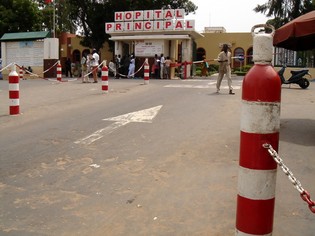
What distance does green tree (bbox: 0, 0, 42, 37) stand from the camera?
38.6 metres

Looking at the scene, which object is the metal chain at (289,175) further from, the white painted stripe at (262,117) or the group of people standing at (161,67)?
the group of people standing at (161,67)

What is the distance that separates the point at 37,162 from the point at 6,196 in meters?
1.20

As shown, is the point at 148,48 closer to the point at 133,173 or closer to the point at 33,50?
the point at 33,50

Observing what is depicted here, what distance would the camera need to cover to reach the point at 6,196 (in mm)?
4250

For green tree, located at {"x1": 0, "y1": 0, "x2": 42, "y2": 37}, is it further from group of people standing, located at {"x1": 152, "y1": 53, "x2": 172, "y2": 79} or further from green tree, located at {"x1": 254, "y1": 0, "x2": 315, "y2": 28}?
green tree, located at {"x1": 254, "y1": 0, "x2": 315, "y2": 28}

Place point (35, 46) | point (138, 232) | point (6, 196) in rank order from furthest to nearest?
point (35, 46), point (6, 196), point (138, 232)

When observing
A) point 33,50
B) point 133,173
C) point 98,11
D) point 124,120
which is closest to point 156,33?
point 33,50

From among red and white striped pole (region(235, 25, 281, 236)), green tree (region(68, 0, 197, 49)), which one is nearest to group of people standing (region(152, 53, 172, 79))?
green tree (region(68, 0, 197, 49))

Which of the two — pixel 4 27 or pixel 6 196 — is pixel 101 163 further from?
pixel 4 27

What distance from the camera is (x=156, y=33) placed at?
2703 cm

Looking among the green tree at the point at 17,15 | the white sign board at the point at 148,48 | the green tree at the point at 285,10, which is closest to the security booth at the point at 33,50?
the white sign board at the point at 148,48

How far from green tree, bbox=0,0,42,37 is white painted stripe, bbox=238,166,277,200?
3990cm

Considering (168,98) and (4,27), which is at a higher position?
(4,27)

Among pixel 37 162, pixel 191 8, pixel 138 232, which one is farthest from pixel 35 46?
pixel 138 232
